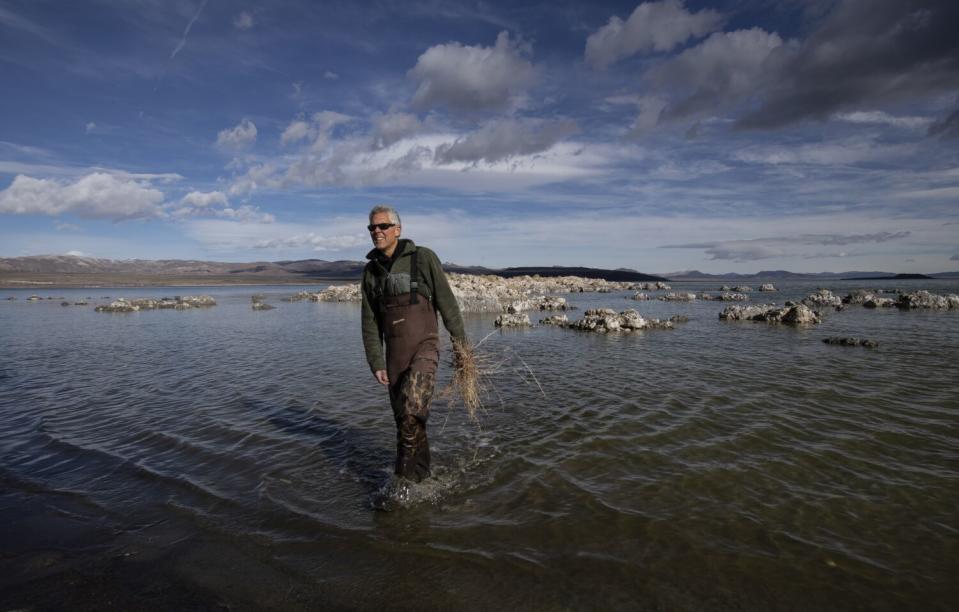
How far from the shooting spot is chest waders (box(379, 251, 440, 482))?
668cm

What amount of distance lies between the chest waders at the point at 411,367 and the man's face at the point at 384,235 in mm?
369

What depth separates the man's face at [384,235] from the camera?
6.61 meters

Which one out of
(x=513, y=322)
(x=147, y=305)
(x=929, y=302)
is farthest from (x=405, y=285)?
(x=147, y=305)

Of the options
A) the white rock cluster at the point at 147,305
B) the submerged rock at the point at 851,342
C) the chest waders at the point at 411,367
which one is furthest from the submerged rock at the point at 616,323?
the white rock cluster at the point at 147,305

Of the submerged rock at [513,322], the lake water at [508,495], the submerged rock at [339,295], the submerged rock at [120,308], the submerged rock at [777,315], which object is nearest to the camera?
the lake water at [508,495]

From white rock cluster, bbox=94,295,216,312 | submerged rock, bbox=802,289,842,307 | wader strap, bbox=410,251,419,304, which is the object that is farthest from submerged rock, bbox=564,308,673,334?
white rock cluster, bbox=94,295,216,312

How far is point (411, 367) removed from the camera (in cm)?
675

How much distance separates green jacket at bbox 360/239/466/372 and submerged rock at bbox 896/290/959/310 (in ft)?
141

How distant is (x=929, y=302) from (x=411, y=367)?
4437cm

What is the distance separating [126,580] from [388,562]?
8.71ft

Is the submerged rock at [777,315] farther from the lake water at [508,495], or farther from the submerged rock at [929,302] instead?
the submerged rock at [929,302]

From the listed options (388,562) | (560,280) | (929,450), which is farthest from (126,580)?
(560,280)

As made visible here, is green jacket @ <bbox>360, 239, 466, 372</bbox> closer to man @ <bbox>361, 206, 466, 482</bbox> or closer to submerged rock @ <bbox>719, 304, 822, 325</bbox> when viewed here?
man @ <bbox>361, 206, 466, 482</bbox>

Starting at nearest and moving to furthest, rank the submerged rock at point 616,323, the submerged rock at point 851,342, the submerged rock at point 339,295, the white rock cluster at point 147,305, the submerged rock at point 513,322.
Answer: the submerged rock at point 851,342 < the submerged rock at point 616,323 < the submerged rock at point 513,322 < the white rock cluster at point 147,305 < the submerged rock at point 339,295
